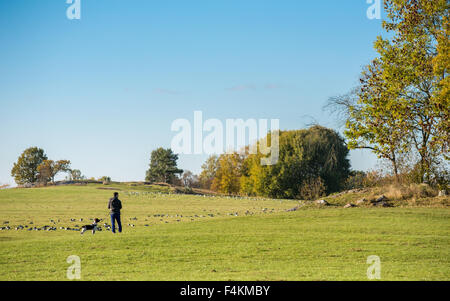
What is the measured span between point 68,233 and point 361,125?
835 inches

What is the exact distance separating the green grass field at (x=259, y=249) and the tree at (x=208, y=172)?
8477 centimetres

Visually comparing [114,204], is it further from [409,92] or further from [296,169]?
[296,169]

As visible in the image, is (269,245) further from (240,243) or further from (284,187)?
(284,187)

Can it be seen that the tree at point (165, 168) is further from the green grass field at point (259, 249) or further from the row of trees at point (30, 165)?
the green grass field at point (259, 249)

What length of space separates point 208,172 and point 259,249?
94.9 meters

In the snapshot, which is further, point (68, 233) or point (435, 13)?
point (435, 13)

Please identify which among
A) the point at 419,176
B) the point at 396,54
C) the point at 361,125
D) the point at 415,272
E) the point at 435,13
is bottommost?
the point at 415,272

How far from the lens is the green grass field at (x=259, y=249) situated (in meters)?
12.8

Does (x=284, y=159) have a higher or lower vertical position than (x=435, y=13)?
lower

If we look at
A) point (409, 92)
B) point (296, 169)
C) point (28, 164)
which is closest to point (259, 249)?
point (409, 92)

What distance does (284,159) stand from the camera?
71312 mm

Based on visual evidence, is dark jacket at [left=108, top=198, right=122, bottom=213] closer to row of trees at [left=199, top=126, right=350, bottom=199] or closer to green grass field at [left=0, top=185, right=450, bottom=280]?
green grass field at [left=0, top=185, right=450, bottom=280]

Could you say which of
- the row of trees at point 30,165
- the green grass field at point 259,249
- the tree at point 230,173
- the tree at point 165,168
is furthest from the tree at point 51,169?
the green grass field at point 259,249
